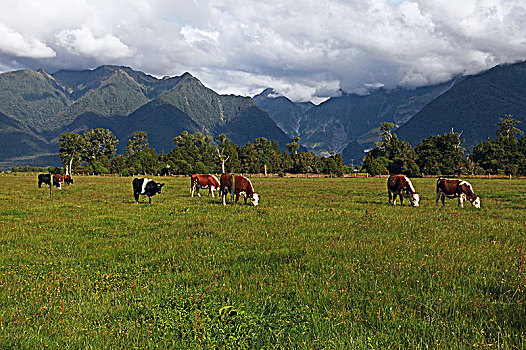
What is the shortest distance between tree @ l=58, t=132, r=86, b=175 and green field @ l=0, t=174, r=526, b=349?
4572 inches

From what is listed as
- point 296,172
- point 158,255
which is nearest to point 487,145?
point 296,172

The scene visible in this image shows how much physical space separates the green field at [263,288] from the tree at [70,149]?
116 m

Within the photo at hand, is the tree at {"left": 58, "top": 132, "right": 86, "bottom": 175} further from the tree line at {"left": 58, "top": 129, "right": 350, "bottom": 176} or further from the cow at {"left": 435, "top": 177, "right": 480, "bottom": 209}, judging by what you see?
the cow at {"left": 435, "top": 177, "right": 480, "bottom": 209}

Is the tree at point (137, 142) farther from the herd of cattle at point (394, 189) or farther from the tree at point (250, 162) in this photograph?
the herd of cattle at point (394, 189)

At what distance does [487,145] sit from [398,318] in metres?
104

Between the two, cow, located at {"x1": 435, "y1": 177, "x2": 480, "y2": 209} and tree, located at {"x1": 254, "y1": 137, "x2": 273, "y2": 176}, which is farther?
tree, located at {"x1": 254, "y1": 137, "x2": 273, "y2": 176}

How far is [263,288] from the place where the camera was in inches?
265

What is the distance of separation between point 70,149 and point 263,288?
A: 12670cm

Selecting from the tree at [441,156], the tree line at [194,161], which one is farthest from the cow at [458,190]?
the tree line at [194,161]

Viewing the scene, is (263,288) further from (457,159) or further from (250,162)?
(250,162)

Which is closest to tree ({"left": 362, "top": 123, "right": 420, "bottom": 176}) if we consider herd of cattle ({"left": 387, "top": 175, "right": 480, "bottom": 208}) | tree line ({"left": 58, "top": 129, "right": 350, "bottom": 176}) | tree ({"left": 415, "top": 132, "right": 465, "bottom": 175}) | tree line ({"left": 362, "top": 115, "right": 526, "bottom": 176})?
tree line ({"left": 362, "top": 115, "right": 526, "bottom": 176})

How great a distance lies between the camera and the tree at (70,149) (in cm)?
11275

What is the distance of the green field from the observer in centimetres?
495

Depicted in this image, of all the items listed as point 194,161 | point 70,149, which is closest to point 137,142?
point 70,149
